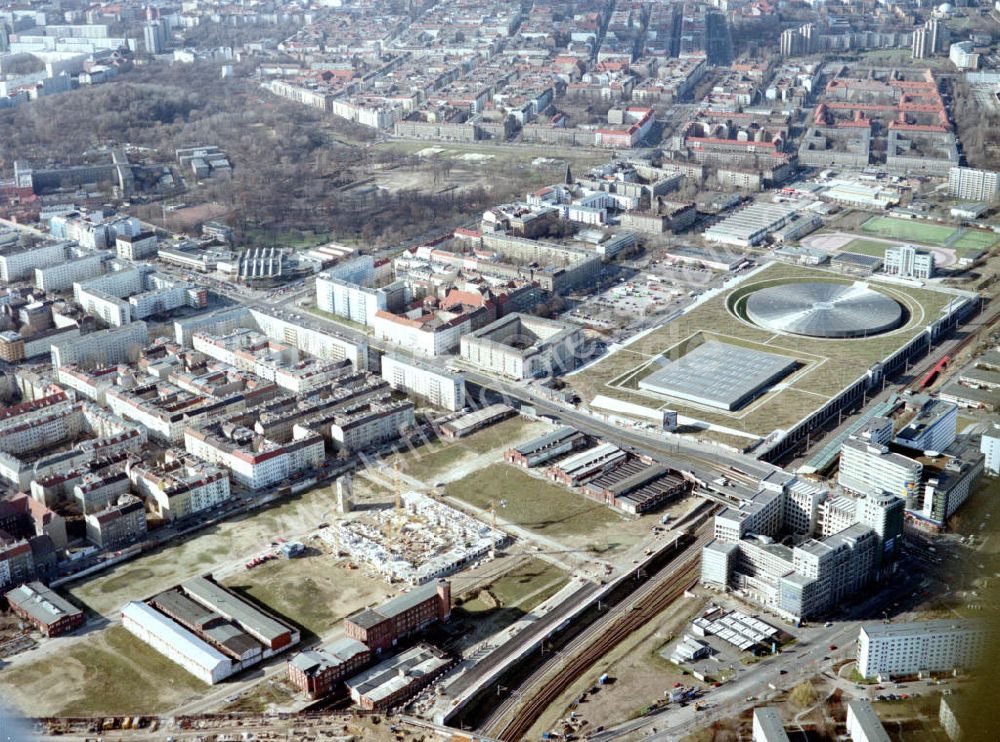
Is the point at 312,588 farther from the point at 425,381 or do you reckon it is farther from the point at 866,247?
the point at 866,247

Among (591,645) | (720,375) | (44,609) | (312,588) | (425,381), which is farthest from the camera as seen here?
(720,375)

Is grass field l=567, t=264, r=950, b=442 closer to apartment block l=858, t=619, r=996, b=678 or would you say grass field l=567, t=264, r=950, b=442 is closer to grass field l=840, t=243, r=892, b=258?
grass field l=840, t=243, r=892, b=258

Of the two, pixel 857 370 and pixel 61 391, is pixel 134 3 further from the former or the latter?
pixel 857 370

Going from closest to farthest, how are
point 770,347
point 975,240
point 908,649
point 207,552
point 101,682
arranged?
point 908,649
point 101,682
point 207,552
point 770,347
point 975,240

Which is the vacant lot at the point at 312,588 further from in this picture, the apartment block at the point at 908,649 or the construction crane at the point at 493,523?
the apartment block at the point at 908,649

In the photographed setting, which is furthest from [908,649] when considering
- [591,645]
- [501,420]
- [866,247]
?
[866,247]

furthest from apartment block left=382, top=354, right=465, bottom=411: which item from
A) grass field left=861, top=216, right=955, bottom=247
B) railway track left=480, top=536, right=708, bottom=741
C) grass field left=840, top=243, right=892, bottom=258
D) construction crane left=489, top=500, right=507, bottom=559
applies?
grass field left=861, top=216, right=955, bottom=247
